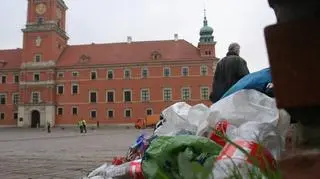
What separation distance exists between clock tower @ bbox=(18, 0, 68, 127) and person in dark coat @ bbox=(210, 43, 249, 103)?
182ft

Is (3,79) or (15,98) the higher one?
(3,79)

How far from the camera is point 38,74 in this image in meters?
61.1

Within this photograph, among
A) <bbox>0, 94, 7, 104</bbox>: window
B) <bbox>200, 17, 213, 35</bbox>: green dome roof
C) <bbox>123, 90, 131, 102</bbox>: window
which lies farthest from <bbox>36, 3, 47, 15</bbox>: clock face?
<bbox>200, 17, 213, 35</bbox>: green dome roof

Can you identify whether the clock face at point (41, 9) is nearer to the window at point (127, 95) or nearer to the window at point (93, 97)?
the window at point (93, 97)

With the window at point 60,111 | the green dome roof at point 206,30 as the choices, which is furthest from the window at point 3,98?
the green dome roof at point 206,30

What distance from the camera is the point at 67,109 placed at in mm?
61094

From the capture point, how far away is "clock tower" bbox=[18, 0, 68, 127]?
60.4 m

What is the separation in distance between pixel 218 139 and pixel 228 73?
11.1 feet

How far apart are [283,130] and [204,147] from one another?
740mm

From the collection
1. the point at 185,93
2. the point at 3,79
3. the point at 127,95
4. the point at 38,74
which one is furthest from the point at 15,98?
the point at 185,93

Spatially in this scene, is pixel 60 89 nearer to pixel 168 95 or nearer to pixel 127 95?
pixel 127 95

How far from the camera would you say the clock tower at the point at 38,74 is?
6038 centimetres

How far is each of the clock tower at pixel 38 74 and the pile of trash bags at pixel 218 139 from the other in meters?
57.8

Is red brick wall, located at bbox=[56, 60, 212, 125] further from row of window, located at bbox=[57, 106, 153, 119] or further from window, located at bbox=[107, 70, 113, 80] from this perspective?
window, located at bbox=[107, 70, 113, 80]
